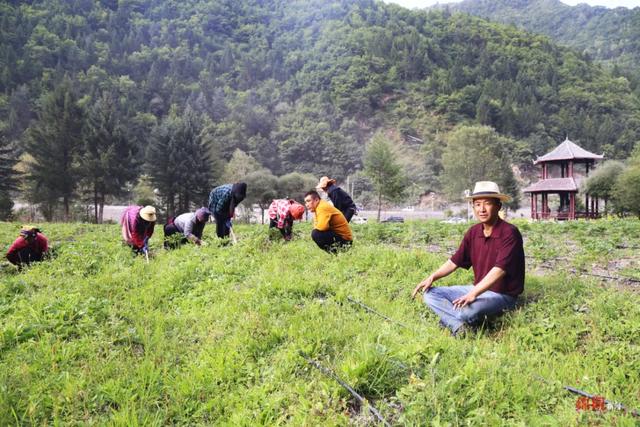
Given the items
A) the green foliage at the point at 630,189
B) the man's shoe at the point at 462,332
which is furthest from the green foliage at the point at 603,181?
the man's shoe at the point at 462,332

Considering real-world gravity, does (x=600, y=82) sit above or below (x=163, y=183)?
above

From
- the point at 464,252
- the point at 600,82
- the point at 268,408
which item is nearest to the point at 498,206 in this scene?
the point at 464,252

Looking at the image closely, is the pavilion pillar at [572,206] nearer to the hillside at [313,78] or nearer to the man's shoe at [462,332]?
the man's shoe at [462,332]

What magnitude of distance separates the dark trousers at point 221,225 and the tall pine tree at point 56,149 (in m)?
30.0

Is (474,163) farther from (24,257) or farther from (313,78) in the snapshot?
(313,78)

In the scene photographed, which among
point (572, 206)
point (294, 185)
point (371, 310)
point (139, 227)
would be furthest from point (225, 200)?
point (294, 185)

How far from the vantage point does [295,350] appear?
3.24m

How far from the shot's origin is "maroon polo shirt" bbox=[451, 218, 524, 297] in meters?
3.92

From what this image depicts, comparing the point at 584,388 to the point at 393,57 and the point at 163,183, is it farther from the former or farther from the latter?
the point at 393,57

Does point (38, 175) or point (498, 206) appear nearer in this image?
point (498, 206)

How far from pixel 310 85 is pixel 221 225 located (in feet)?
409

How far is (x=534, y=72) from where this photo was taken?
117m

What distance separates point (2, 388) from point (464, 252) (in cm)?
427

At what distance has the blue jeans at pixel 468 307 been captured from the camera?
3.93 meters
